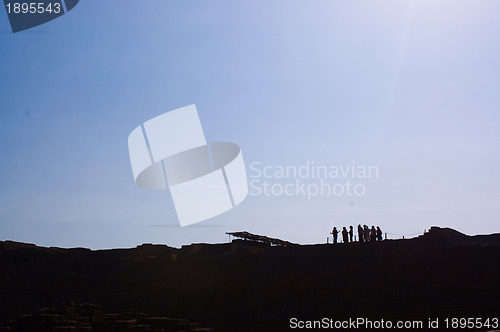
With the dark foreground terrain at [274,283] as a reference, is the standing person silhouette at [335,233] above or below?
above

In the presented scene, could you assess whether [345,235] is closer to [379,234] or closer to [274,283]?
[379,234]

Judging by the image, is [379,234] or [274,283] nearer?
[274,283]

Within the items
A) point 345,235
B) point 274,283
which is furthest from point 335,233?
point 274,283

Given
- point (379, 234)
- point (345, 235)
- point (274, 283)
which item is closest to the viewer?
point (274, 283)

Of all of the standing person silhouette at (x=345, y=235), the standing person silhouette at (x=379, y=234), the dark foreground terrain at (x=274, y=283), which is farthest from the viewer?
the standing person silhouette at (x=379, y=234)

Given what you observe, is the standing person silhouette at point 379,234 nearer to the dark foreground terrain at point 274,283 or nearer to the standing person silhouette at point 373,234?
the standing person silhouette at point 373,234

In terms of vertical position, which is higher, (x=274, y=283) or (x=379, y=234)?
(x=379, y=234)

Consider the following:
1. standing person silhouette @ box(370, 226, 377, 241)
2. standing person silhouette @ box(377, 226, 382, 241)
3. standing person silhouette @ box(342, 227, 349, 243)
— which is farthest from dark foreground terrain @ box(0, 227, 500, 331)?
standing person silhouette @ box(377, 226, 382, 241)

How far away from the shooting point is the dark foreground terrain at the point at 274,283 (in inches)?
927

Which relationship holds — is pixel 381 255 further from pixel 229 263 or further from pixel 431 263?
pixel 229 263

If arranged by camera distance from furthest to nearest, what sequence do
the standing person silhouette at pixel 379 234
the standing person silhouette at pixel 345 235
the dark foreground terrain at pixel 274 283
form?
1. the standing person silhouette at pixel 379 234
2. the standing person silhouette at pixel 345 235
3. the dark foreground terrain at pixel 274 283

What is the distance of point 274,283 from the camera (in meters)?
26.3

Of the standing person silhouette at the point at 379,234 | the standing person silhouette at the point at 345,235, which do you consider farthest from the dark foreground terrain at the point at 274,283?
the standing person silhouette at the point at 379,234

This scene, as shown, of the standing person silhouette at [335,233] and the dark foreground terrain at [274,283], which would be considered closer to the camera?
the dark foreground terrain at [274,283]
